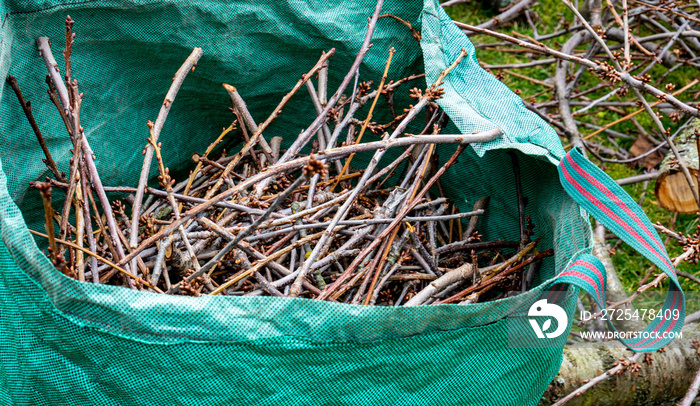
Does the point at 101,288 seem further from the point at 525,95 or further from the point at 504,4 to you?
the point at 504,4

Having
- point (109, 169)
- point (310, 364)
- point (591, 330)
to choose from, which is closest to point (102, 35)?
point (109, 169)

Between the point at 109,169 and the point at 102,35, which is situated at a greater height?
the point at 102,35

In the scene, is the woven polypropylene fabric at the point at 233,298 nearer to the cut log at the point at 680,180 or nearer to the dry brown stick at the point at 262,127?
the dry brown stick at the point at 262,127

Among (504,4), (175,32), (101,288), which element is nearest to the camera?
(101,288)

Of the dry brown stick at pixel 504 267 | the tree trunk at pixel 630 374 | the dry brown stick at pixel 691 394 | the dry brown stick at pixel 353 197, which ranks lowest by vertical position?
the tree trunk at pixel 630 374

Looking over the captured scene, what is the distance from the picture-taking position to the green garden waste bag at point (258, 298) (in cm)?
81

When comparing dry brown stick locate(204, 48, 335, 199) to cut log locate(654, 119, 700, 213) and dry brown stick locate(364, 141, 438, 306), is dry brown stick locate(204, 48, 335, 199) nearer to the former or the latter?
dry brown stick locate(364, 141, 438, 306)

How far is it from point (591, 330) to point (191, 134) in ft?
4.52

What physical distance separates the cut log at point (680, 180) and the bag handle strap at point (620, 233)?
101 centimetres

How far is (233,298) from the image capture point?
81cm

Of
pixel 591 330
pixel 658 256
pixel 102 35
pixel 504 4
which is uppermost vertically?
pixel 504 4

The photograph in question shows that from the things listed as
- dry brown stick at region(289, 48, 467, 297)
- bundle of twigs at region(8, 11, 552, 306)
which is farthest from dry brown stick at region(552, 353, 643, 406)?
dry brown stick at region(289, 48, 467, 297)

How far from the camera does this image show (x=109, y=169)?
5.24 feet

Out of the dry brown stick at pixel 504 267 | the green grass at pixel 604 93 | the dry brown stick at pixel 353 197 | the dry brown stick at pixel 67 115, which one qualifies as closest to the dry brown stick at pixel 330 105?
the dry brown stick at pixel 353 197
